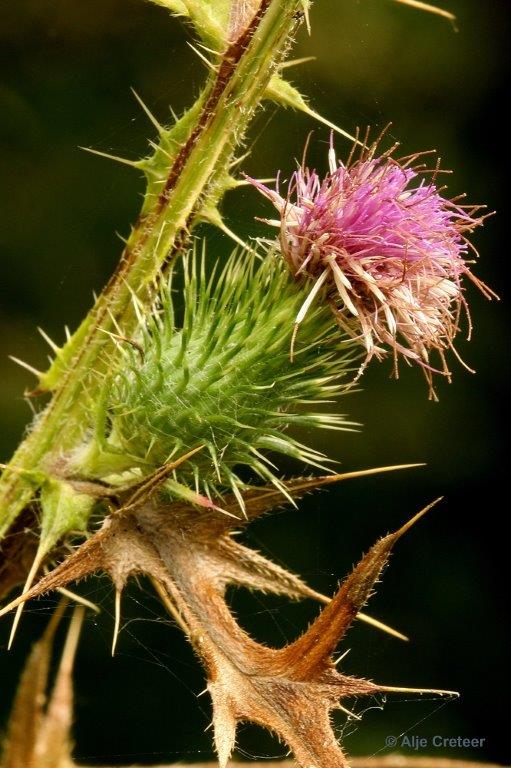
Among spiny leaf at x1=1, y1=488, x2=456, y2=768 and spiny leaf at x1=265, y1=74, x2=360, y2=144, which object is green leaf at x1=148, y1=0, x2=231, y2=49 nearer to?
spiny leaf at x1=265, y1=74, x2=360, y2=144

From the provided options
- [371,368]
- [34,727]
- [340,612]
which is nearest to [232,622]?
[340,612]

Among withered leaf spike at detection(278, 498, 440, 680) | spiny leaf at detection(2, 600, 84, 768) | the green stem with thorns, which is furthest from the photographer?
spiny leaf at detection(2, 600, 84, 768)

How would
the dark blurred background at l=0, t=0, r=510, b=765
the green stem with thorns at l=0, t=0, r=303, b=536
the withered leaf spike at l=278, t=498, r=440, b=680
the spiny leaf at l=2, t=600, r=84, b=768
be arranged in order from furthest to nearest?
the dark blurred background at l=0, t=0, r=510, b=765, the spiny leaf at l=2, t=600, r=84, b=768, the green stem with thorns at l=0, t=0, r=303, b=536, the withered leaf spike at l=278, t=498, r=440, b=680

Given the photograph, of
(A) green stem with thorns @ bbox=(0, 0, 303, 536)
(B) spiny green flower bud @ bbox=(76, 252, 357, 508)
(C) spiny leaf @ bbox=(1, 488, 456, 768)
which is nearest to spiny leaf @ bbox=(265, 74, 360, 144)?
(A) green stem with thorns @ bbox=(0, 0, 303, 536)

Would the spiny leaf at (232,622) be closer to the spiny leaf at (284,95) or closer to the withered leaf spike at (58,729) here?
the withered leaf spike at (58,729)

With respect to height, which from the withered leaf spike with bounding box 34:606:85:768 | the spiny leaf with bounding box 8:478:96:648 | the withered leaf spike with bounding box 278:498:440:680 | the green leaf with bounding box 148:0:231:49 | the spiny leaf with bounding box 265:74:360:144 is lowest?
the withered leaf spike with bounding box 34:606:85:768

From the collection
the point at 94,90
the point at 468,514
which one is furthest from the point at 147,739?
the point at 94,90

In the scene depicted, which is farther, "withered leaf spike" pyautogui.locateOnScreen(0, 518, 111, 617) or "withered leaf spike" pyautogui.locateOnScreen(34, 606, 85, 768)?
"withered leaf spike" pyautogui.locateOnScreen(34, 606, 85, 768)

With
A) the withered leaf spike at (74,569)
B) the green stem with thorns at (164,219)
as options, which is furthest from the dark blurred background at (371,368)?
the withered leaf spike at (74,569)
